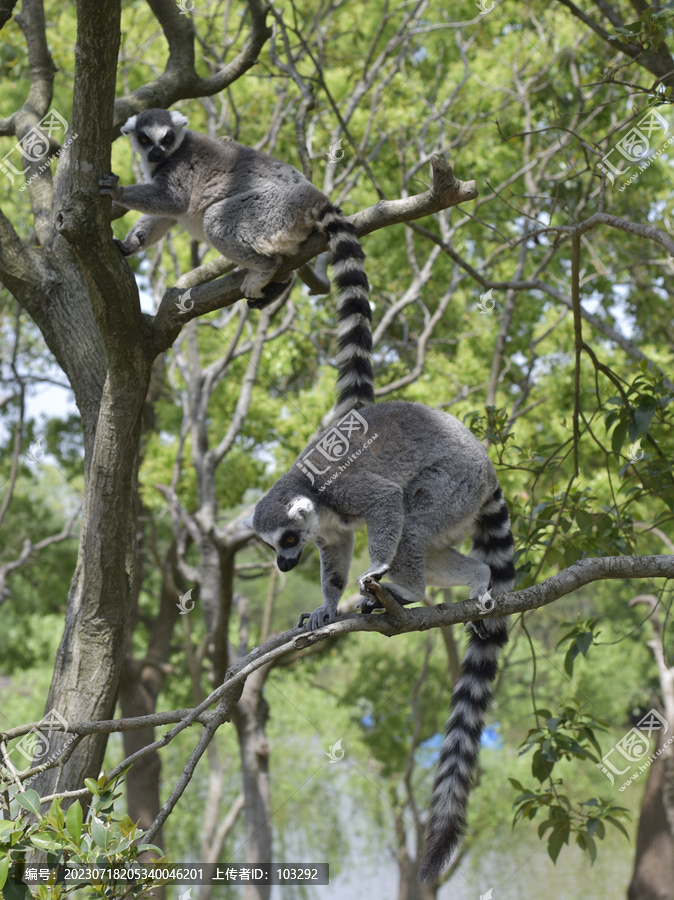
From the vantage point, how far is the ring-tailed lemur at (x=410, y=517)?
10.8ft

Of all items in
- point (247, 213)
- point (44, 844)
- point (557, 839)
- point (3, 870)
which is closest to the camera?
point (3, 870)

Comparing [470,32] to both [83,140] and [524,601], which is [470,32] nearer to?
[83,140]

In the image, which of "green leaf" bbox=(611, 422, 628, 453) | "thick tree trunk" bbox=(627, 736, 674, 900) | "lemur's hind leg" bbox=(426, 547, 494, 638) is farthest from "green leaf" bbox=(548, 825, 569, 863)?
"thick tree trunk" bbox=(627, 736, 674, 900)

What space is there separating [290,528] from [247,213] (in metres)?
1.87

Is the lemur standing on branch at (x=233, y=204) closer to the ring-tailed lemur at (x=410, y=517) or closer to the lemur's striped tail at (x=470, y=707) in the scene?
the ring-tailed lemur at (x=410, y=517)

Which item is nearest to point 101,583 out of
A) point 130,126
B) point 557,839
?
Result: point 557,839

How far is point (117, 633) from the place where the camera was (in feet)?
11.6

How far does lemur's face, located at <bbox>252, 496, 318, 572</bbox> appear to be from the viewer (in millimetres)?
3316

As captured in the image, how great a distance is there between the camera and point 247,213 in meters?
4.29

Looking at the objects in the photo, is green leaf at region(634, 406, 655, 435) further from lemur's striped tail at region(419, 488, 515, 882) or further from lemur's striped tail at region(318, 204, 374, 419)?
lemur's striped tail at region(318, 204, 374, 419)

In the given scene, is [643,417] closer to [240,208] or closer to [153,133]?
[240,208]

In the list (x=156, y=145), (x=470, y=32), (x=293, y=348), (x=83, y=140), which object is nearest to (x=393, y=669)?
(x=293, y=348)

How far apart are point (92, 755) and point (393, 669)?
35.9 feet

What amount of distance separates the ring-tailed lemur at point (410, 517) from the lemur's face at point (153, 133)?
2.00 metres
